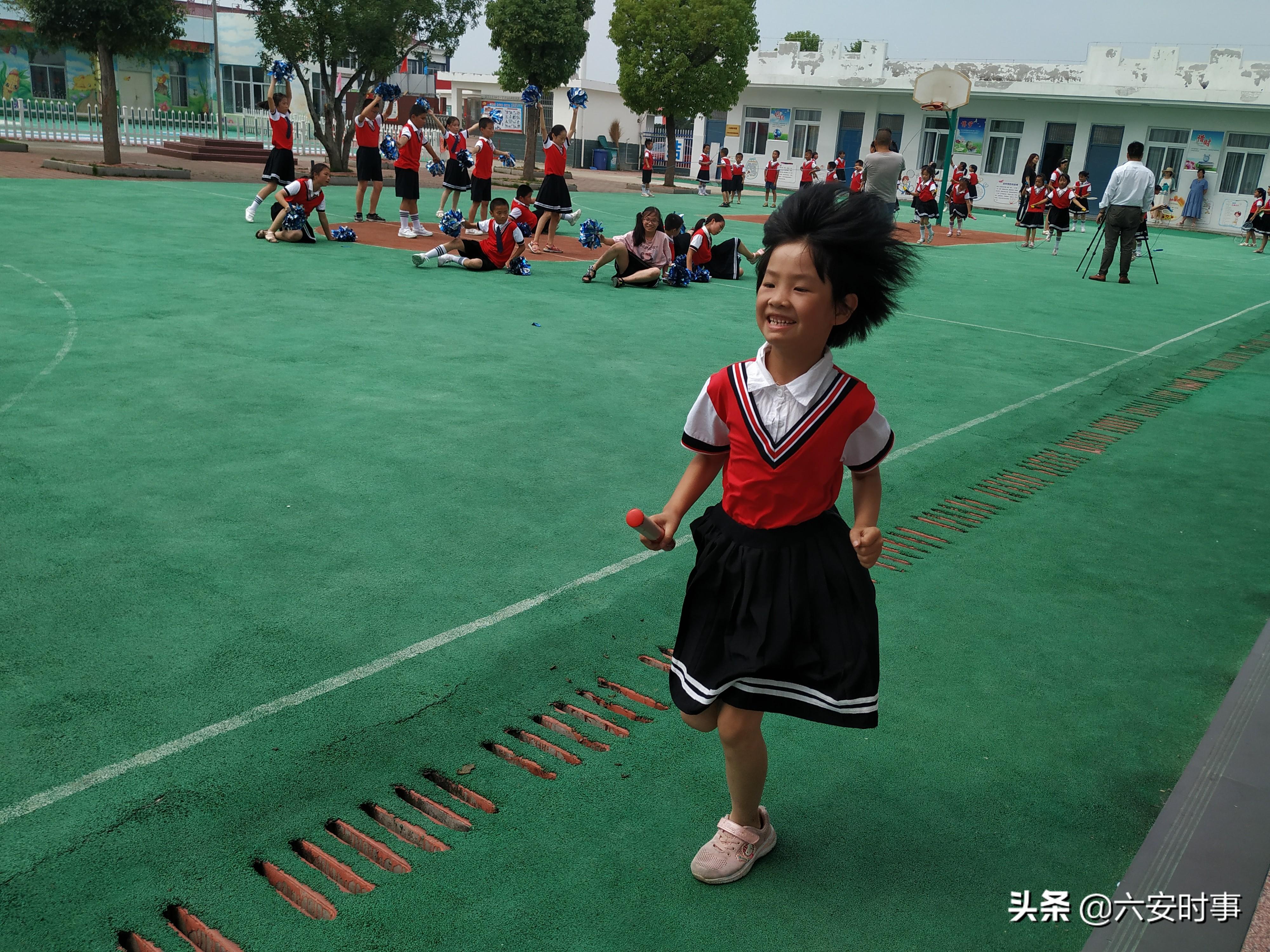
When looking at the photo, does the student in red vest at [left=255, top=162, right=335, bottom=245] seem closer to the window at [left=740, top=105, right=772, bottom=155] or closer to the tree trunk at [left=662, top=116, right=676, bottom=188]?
the tree trunk at [left=662, top=116, right=676, bottom=188]

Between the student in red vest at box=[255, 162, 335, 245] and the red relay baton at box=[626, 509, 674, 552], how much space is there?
11530mm

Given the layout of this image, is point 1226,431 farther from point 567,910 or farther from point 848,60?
point 848,60

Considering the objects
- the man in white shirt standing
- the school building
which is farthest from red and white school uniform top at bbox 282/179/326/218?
the school building

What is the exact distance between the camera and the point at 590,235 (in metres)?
13.9

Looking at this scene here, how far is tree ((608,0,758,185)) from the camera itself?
29094mm

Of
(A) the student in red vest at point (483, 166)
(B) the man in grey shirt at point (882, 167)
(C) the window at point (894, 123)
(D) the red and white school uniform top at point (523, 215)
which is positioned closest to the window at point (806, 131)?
(C) the window at point (894, 123)

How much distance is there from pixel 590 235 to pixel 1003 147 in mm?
28469

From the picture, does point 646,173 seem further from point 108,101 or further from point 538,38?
point 108,101

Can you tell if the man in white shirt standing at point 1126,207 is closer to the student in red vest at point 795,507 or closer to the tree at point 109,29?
the student in red vest at point 795,507

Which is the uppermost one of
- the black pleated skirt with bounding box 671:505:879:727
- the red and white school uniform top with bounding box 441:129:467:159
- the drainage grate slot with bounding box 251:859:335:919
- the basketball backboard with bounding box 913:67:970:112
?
the basketball backboard with bounding box 913:67:970:112

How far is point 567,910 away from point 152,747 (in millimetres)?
1324

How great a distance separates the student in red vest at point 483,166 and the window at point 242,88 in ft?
112

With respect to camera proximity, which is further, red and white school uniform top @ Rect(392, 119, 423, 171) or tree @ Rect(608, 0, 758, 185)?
tree @ Rect(608, 0, 758, 185)

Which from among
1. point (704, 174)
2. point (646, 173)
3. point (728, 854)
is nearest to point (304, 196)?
point (728, 854)
